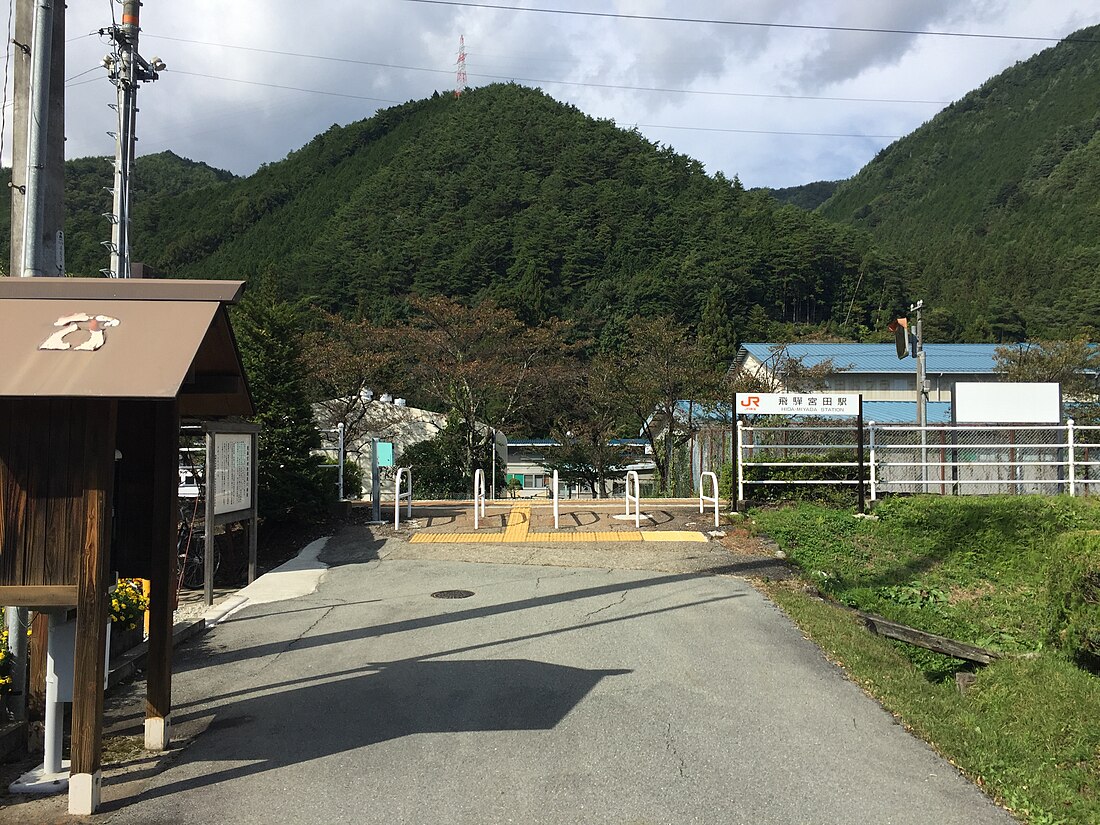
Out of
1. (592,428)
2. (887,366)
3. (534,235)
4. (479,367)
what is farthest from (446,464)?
(534,235)

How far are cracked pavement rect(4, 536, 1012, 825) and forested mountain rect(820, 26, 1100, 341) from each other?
49075 millimetres

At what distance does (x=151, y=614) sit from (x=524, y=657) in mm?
2921

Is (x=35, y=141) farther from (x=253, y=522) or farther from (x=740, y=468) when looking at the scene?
(x=740, y=468)

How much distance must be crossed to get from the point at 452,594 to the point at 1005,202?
109 metres

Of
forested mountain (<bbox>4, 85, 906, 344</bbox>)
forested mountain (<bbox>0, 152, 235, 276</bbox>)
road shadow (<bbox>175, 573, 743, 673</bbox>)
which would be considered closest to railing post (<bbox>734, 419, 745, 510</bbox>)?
road shadow (<bbox>175, 573, 743, 673</bbox>)

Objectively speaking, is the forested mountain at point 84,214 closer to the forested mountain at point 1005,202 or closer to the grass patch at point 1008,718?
the grass patch at point 1008,718

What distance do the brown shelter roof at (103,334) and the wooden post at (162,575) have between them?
22.6 inches

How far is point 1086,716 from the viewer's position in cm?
589

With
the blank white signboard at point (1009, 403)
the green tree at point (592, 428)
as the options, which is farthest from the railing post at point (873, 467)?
the green tree at point (592, 428)

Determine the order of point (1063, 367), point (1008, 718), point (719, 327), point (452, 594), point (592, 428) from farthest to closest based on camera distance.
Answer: point (719, 327) < point (1063, 367) < point (592, 428) < point (452, 594) < point (1008, 718)

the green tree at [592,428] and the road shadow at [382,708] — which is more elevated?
the green tree at [592,428]

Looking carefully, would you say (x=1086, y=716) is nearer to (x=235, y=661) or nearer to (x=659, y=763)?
(x=659, y=763)

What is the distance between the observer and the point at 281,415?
15.3m

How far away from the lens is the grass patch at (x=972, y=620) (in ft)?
16.2
